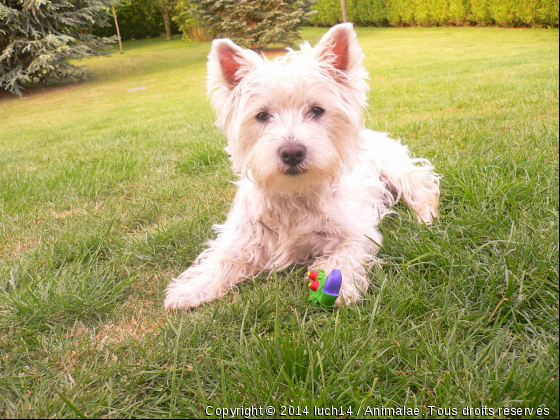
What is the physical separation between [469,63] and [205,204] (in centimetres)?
1125

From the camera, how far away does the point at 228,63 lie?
2668mm

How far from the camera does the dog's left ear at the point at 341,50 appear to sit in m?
2.57

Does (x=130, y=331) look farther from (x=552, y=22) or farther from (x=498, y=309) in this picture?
(x=552, y=22)

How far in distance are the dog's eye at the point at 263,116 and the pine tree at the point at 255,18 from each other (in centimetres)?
1868

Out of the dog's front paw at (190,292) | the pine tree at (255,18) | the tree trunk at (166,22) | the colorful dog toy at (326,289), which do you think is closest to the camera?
the colorful dog toy at (326,289)

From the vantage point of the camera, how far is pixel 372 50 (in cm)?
1984

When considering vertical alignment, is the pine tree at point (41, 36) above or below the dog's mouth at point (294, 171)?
above

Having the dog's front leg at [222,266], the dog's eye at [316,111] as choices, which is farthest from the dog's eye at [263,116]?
the dog's front leg at [222,266]

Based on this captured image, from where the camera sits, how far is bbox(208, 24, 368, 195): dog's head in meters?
2.35

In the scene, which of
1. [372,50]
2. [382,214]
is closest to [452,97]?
[382,214]

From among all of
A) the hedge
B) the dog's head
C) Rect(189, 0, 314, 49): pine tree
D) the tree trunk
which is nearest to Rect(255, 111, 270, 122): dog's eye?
the dog's head

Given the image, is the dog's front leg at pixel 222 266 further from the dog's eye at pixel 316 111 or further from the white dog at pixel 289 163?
the dog's eye at pixel 316 111

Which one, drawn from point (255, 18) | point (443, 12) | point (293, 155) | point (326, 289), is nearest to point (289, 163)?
point (293, 155)

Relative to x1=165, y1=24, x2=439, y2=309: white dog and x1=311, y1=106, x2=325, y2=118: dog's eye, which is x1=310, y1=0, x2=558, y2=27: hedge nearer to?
x1=165, y1=24, x2=439, y2=309: white dog
